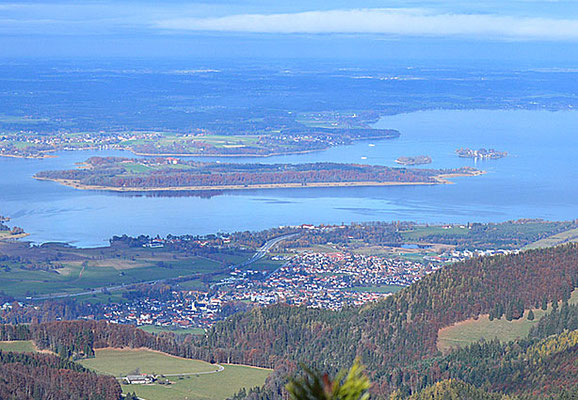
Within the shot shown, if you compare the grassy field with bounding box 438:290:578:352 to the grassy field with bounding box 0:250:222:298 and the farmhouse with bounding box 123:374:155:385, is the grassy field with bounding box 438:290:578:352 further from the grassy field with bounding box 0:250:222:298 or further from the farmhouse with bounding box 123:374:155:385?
the grassy field with bounding box 0:250:222:298

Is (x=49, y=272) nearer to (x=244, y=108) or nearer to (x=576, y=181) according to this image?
(x=576, y=181)

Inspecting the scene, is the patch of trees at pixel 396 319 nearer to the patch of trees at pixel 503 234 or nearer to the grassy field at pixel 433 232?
the patch of trees at pixel 503 234

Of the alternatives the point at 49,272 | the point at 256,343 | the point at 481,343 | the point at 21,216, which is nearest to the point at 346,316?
the point at 256,343

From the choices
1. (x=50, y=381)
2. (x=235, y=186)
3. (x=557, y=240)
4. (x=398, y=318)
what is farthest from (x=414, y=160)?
(x=50, y=381)

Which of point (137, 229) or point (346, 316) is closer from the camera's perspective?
point (346, 316)

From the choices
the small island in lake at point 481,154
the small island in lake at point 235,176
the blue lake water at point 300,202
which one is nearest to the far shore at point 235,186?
the small island in lake at point 235,176
